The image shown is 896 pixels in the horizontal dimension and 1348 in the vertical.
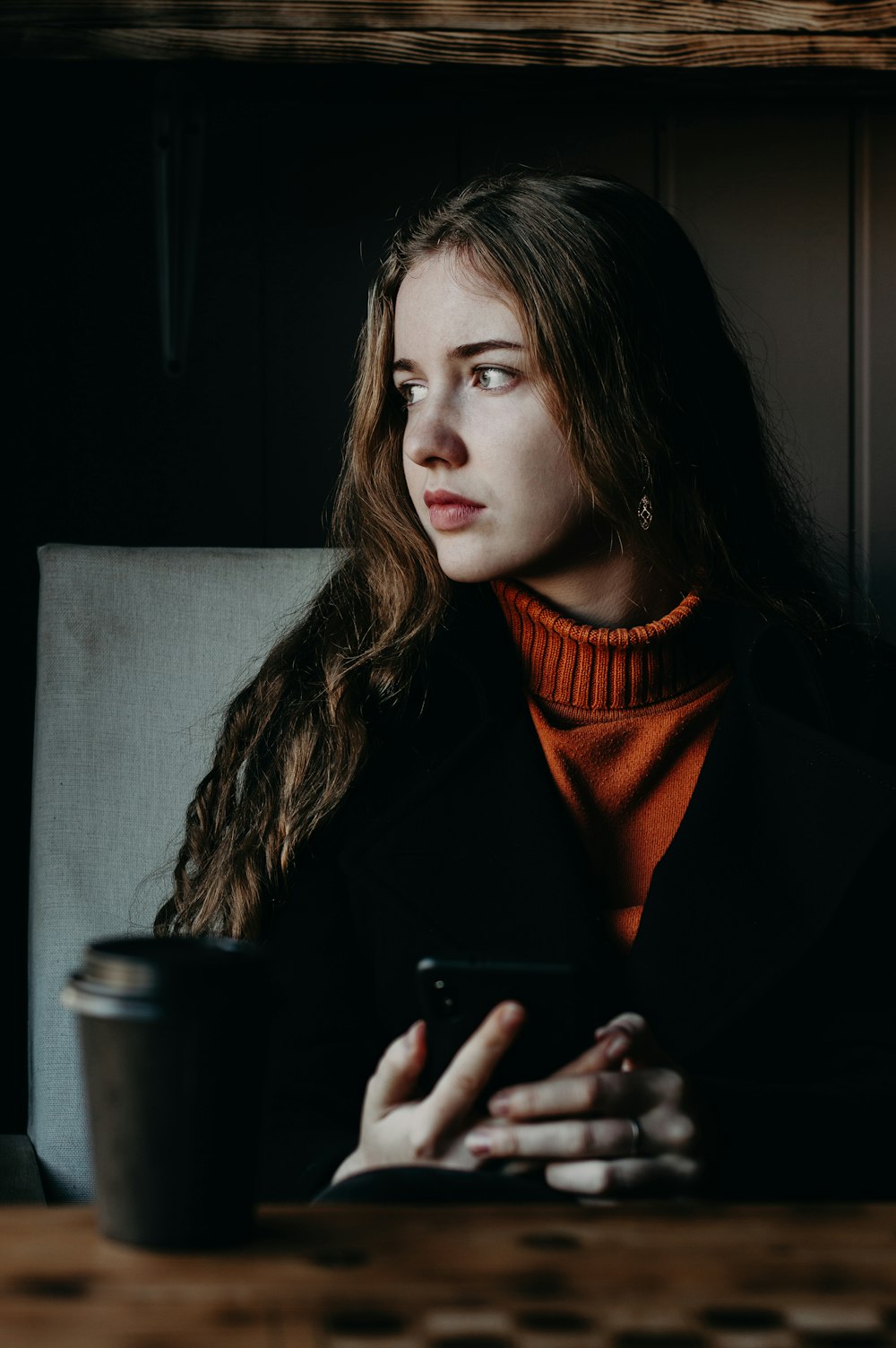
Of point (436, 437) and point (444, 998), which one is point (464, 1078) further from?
point (436, 437)

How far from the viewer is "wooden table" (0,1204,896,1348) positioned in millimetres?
510

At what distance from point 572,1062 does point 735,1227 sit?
10.4 inches

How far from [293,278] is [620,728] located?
2.41 feet

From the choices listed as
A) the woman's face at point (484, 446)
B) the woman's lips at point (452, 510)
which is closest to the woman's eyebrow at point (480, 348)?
the woman's face at point (484, 446)

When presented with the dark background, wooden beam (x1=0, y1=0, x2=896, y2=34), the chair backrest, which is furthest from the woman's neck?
wooden beam (x1=0, y1=0, x2=896, y2=34)

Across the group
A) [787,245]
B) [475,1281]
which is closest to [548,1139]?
[475,1281]

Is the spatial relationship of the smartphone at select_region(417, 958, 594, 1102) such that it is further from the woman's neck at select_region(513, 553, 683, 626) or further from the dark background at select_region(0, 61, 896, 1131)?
the dark background at select_region(0, 61, 896, 1131)

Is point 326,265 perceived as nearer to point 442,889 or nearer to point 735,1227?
point 442,889

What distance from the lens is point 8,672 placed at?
5.55ft

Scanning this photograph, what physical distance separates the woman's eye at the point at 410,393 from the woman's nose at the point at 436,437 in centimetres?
9

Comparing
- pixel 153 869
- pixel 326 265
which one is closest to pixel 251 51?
pixel 326 265

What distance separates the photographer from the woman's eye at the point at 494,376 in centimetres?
126

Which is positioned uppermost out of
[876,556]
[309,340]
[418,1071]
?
[309,340]

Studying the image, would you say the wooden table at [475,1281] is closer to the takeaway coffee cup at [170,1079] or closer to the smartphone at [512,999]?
the takeaway coffee cup at [170,1079]
